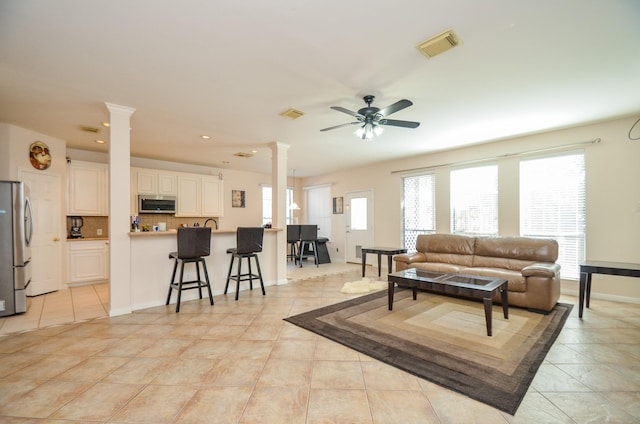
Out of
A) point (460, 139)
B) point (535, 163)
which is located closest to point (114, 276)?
point (460, 139)

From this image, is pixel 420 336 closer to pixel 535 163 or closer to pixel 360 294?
pixel 360 294

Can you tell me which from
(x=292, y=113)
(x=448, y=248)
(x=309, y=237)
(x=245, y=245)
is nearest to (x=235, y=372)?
(x=245, y=245)

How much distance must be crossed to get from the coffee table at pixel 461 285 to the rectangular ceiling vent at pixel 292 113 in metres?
2.41

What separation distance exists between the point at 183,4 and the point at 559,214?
5499 mm

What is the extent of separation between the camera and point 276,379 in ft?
6.82

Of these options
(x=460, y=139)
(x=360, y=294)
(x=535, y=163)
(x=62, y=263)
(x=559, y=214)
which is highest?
(x=460, y=139)

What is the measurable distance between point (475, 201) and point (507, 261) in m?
1.41

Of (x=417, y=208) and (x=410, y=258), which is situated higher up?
(x=417, y=208)

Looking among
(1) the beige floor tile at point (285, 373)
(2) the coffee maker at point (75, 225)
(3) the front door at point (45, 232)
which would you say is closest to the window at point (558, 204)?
(1) the beige floor tile at point (285, 373)

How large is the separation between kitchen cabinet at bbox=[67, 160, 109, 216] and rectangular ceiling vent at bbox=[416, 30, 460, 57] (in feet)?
18.3

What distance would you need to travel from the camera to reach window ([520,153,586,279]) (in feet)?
14.0

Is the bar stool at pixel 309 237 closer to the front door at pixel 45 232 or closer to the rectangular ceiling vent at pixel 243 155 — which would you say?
the rectangular ceiling vent at pixel 243 155

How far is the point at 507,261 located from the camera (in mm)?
4293

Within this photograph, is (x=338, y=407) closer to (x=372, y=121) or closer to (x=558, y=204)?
(x=372, y=121)
